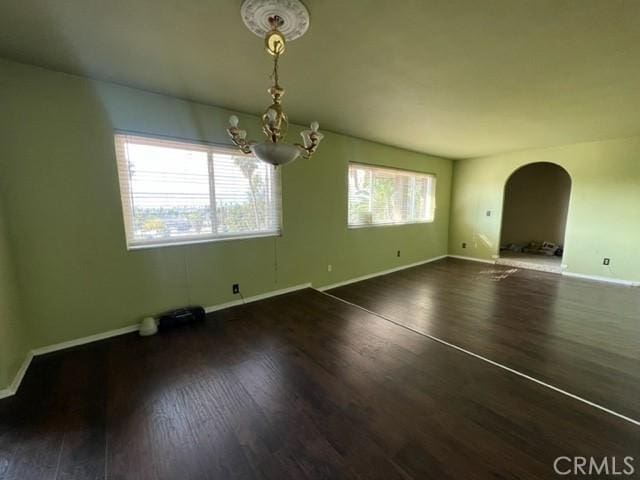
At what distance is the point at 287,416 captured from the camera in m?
1.64

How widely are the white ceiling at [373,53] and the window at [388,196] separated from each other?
1.58m

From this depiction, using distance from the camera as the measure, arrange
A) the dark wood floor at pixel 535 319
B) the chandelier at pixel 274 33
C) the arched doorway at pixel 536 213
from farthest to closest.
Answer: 1. the arched doorway at pixel 536 213
2. the dark wood floor at pixel 535 319
3. the chandelier at pixel 274 33

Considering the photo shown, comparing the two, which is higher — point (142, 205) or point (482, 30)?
point (482, 30)

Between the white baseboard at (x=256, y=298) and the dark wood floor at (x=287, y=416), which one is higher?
the white baseboard at (x=256, y=298)

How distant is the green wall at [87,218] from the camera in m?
2.12

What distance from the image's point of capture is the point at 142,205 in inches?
104

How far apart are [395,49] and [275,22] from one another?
33.8 inches

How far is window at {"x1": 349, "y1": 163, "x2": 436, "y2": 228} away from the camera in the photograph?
4570mm

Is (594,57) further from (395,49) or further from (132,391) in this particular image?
(132,391)

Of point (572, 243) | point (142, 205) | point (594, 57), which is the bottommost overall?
point (572, 243)

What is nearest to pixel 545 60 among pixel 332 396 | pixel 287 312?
pixel 332 396

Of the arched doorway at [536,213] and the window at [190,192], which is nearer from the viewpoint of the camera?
the window at [190,192]

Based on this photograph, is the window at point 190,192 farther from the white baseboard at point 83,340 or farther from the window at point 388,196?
the window at point 388,196

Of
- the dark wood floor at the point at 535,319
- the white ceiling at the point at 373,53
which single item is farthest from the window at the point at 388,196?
the white ceiling at the point at 373,53
